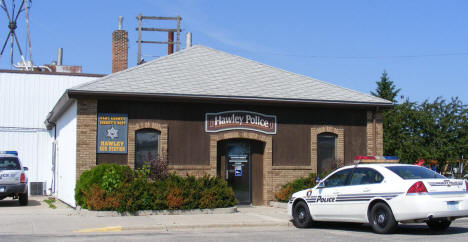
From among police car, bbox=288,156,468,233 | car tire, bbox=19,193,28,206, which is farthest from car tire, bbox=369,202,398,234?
car tire, bbox=19,193,28,206

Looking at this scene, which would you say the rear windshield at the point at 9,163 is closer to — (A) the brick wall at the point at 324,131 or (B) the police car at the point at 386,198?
(A) the brick wall at the point at 324,131

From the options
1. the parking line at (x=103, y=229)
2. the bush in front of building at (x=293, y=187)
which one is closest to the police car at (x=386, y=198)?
the parking line at (x=103, y=229)

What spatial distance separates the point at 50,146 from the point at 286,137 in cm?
1292

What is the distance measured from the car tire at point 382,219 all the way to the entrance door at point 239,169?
25.3 ft

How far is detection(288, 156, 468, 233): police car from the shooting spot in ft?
38.7

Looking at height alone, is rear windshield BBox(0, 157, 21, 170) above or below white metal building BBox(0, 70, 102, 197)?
below

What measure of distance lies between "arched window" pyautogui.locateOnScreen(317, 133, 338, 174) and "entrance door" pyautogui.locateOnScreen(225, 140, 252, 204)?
A: 2.47 meters

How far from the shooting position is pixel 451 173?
2856cm

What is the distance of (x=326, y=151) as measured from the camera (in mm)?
20469

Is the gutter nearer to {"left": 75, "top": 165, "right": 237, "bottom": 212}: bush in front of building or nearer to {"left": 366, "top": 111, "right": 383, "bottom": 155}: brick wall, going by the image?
{"left": 366, "top": 111, "right": 383, "bottom": 155}: brick wall

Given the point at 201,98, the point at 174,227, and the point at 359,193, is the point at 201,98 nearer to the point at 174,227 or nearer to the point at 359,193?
the point at 174,227

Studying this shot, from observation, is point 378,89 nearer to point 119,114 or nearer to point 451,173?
point 451,173

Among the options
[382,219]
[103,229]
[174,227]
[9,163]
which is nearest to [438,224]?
[382,219]

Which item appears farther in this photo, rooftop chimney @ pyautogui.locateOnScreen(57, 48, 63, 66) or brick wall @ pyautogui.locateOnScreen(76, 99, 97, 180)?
rooftop chimney @ pyautogui.locateOnScreen(57, 48, 63, 66)
